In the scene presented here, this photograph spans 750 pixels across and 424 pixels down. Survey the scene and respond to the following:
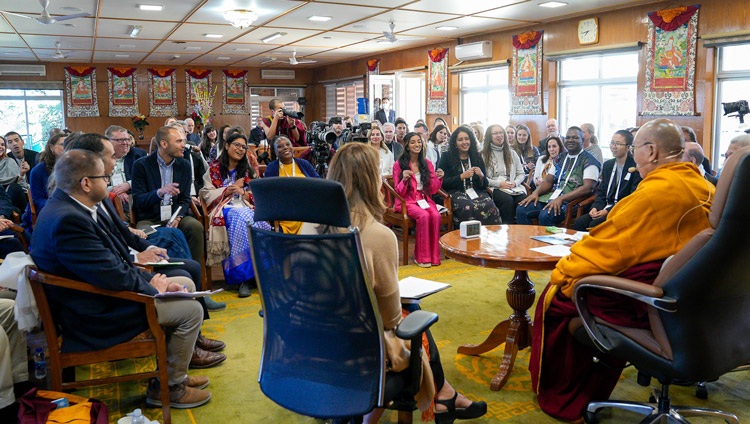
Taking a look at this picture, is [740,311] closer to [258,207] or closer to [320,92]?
[258,207]

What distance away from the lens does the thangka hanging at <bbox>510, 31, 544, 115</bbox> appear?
Result: 8.34 m

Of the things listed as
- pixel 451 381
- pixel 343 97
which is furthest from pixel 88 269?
pixel 343 97

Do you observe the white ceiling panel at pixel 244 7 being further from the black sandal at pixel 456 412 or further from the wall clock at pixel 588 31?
the black sandal at pixel 456 412

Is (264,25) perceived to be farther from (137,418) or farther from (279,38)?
(137,418)

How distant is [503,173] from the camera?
6.03 meters

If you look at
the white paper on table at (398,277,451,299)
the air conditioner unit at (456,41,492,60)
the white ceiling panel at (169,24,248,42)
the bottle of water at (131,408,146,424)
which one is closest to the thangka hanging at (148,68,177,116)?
the white ceiling panel at (169,24,248,42)

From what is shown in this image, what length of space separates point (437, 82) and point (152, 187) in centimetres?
713

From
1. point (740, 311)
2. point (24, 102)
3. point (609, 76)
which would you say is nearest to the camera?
point (740, 311)

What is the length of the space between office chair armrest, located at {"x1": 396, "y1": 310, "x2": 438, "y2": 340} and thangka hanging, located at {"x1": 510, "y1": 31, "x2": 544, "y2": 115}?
7052mm

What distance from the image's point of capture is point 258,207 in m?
1.83

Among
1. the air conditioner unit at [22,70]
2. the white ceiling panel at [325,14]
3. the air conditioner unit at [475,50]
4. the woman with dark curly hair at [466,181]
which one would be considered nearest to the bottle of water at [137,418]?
the woman with dark curly hair at [466,181]

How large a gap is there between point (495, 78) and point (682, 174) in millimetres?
7633

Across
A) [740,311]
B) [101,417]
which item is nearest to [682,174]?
[740,311]

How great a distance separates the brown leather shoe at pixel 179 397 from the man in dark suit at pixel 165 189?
173 cm
